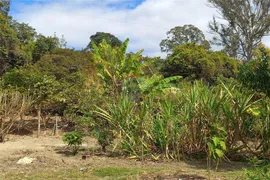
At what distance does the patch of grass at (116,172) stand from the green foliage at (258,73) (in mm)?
3158

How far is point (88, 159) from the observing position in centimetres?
843

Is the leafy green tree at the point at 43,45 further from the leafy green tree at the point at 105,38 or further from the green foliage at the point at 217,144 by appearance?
the green foliage at the point at 217,144

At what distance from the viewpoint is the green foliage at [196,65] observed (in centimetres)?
2212

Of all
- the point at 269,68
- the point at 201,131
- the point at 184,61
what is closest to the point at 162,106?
the point at 201,131

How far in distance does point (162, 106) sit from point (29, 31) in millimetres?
23091

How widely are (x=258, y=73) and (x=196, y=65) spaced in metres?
14.8

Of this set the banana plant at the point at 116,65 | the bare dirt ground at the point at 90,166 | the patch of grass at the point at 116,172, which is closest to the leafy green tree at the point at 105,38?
the banana plant at the point at 116,65

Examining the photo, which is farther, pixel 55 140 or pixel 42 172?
pixel 55 140

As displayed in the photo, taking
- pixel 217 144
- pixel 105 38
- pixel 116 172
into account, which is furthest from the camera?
pixel 105 38

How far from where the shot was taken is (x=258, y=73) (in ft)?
25.3

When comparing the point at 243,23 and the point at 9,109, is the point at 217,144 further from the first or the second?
the point at 243,23

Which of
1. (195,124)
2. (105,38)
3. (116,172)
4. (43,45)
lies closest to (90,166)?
(116,172)

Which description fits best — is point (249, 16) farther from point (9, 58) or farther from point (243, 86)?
point (243, 86)

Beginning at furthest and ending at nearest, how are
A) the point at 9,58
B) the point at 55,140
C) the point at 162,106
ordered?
the point at 9,58, the point at 55,140, the point at 162,106
